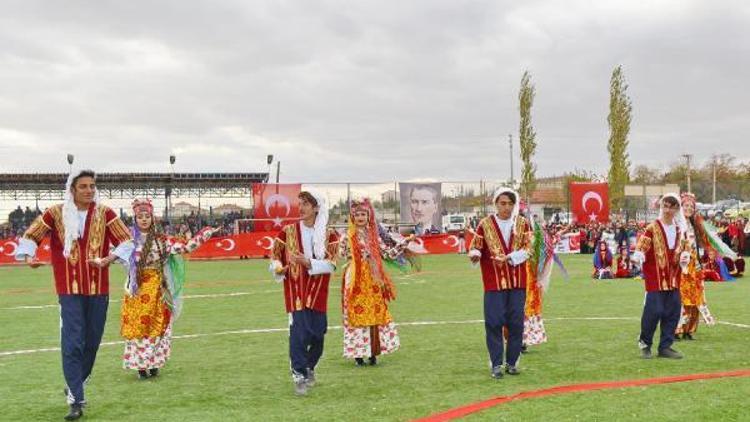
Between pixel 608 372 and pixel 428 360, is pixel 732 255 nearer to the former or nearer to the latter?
pixel 608 372

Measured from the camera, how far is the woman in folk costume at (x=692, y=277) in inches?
Answer: 403

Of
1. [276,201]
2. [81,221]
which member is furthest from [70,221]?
[276,201]

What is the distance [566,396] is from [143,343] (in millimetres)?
4196

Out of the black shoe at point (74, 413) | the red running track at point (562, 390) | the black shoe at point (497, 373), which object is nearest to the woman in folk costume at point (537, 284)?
the black shoe at point (497, 373)

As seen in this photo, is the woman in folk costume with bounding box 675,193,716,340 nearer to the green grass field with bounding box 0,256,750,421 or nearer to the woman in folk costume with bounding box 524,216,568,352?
the green grass field with bounding box 0,256,750,421

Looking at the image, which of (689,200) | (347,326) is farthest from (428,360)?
(689,200)

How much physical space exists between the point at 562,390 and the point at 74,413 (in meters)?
3.92

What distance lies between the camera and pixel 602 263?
21.4m

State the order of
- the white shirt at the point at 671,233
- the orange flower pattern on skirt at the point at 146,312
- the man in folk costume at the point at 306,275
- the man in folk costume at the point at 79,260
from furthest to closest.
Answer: the white shirt at the point at 671,233, the orange flower pattern on skirt at the point at 146,312, the man in folk costume at the point at 306,275, the man in folk costume at the point at 79,260

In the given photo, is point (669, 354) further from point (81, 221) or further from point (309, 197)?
point (81, 221)

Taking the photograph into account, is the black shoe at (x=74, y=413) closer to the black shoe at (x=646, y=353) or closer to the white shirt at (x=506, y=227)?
the white shirt at (x=506, y=227)

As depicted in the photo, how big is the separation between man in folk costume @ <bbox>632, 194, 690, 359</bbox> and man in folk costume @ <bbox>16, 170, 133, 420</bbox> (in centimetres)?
527

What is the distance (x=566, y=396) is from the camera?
6.82 meters

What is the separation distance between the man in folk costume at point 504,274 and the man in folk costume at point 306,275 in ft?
4.70
